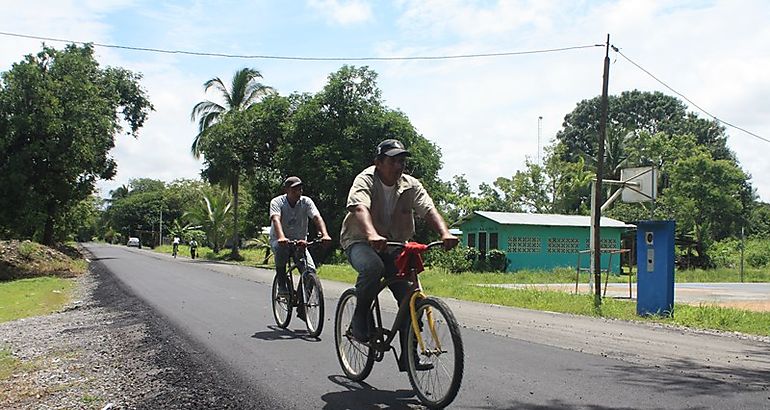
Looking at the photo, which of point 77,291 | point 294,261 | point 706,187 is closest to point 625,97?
point 706,187

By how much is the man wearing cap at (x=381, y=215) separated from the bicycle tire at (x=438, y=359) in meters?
0.40

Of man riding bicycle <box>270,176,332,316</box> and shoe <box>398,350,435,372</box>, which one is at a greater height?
man riding bicycle <box>270,176,332,316</box>

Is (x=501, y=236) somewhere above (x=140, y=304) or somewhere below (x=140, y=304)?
above

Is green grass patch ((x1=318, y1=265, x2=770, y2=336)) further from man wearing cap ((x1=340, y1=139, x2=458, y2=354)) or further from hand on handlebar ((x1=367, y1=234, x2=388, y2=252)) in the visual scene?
hand on handlebar ((x1=367, y1=234, x2=388, y2=252))

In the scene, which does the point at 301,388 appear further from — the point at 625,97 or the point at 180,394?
the point at 625,97

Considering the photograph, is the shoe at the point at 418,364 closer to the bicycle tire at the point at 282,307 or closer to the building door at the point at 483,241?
the bicycle tire at the point at 282,307

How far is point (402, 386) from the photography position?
5527 mm

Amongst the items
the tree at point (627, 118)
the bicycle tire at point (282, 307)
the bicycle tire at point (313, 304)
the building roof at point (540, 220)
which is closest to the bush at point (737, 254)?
the building roof at point (540, 220)

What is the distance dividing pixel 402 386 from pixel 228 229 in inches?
1998

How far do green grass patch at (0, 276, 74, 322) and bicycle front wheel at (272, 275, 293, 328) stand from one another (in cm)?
854

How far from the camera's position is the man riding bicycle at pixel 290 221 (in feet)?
27.4

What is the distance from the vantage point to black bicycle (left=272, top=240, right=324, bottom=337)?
7945 mm

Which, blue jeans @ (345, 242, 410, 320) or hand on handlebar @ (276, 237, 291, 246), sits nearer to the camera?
blue jeans @ (345, 242, 410, 320)

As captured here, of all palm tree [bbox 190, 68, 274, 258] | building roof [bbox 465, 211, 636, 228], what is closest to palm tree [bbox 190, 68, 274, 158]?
palm tree [bbox 190, 68, 274, 258]
